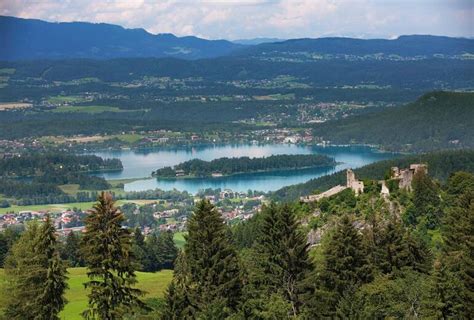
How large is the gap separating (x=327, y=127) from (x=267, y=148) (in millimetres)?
19384

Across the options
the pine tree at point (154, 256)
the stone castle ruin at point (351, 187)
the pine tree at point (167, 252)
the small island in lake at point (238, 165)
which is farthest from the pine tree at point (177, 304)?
the small island in lake at point (238, 165)

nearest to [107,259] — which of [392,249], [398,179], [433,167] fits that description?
[392,249]

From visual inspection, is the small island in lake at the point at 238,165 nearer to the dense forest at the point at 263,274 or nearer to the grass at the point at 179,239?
the grass at the point at 179,239

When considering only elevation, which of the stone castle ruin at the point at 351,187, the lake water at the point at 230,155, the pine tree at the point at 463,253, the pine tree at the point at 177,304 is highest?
the pine tree at the point at 463,253

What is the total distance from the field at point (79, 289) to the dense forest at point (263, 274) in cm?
212

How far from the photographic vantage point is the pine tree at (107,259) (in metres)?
16.3

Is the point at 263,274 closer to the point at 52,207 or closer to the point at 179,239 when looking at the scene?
the point at 179,239

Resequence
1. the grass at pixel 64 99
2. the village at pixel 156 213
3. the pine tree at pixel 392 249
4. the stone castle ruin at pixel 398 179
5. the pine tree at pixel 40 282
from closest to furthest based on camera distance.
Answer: the pine tree at pixel 40 282 → the pine tree at pixel 392 249 → the stone castle ruin at pixel 398 179 → the village at pixel 156 213 → the grass at pixel 64 99

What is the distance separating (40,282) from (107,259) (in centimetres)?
206

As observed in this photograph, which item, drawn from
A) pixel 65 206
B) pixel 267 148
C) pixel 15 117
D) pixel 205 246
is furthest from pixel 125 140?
pixel 205 246

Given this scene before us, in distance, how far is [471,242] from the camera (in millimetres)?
18422

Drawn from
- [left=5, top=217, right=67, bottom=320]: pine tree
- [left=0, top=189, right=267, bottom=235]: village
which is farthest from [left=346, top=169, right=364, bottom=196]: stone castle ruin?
[left=0, top=189, right=267, bottom=235]: village

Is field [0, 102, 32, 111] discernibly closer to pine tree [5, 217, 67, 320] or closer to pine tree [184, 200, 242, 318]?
pine tree [184, 200, 242, 318]

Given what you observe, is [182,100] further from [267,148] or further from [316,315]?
[316,315]
